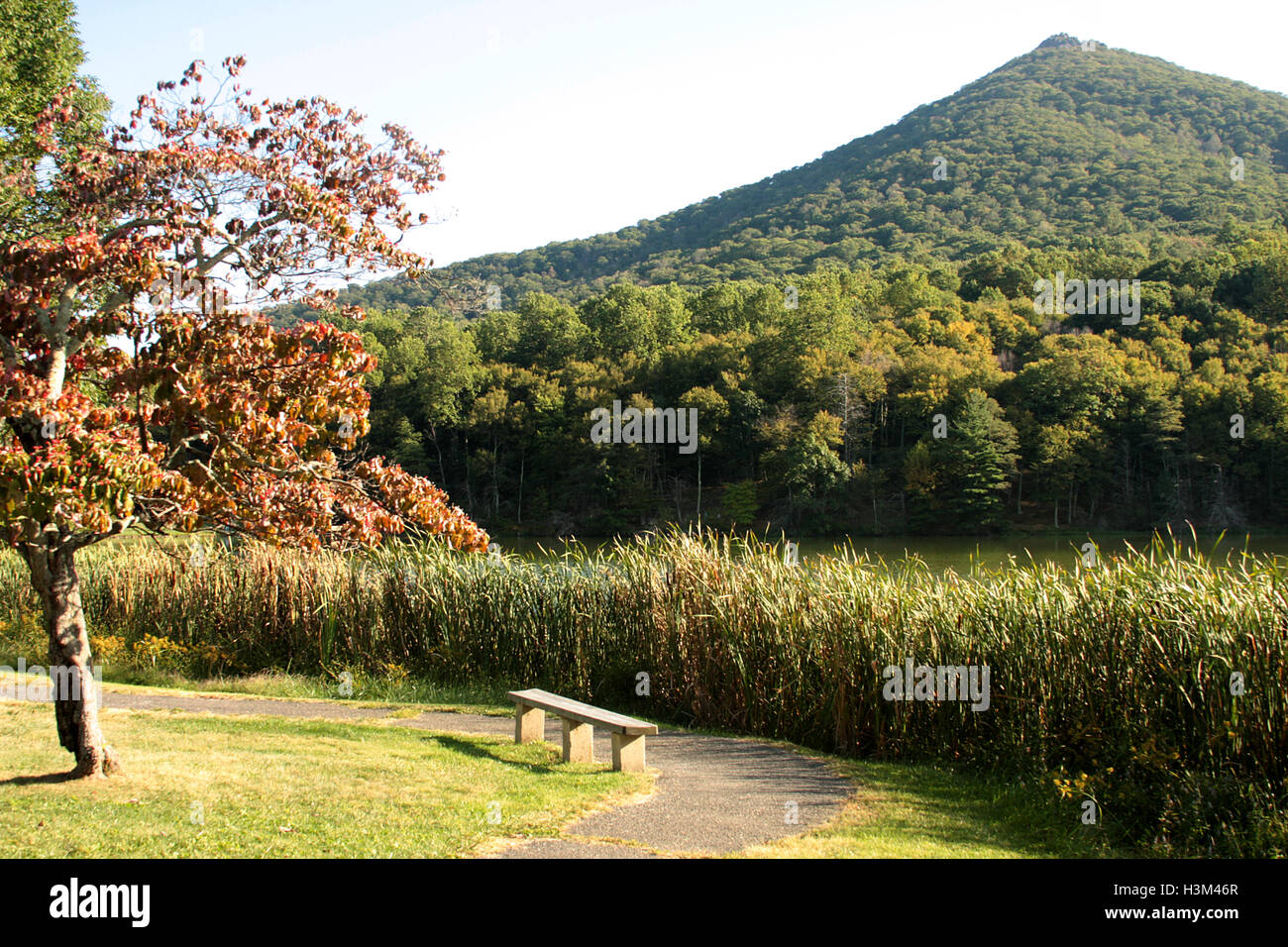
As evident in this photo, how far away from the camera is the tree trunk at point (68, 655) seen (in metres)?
6.29

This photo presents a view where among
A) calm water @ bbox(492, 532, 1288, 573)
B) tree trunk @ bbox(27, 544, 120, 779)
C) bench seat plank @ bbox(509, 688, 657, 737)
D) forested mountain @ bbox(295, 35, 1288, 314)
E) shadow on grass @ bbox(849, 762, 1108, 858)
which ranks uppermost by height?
forested mountain @ bbox(295, 35, 1288, 314)

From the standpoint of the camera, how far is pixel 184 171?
20.8ft

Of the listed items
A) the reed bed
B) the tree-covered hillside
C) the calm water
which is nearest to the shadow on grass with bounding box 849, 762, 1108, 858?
the reed bed

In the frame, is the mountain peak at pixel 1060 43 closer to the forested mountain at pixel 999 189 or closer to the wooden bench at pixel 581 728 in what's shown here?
the forested mountain at pixel 999 189

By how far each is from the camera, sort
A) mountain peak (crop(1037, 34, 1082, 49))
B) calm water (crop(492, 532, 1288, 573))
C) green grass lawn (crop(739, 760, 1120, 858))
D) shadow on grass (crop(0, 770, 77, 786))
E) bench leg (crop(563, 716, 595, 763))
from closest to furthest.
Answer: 1. green grass lawn (crop(739, 760, 1120, 858))
2. shadow on grass (crop(0, 770, 77, 786))
3. bench leg (crop(563, 716, 595, 763))
4. calm water (crop(492, 532, 1288, 573))
5. mountain peak (crop(1037, 34, 1082, 49))

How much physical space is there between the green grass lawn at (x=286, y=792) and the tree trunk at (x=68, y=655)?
259 mm

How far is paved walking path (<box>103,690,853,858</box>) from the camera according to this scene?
234 inches

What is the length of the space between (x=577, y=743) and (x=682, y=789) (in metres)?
1.15

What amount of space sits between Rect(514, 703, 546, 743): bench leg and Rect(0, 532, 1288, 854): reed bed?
2.31m

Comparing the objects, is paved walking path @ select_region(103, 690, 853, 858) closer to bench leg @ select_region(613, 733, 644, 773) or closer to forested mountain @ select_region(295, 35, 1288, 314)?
bench leg @ select_region(613, 733, 644, 773)

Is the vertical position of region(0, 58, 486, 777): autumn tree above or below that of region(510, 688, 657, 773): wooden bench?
above

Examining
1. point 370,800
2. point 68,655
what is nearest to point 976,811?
point 370,800

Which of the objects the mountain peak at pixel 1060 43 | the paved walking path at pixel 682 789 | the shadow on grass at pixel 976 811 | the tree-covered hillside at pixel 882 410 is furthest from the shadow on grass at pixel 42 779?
the mountain peak at pixel 1060 43
